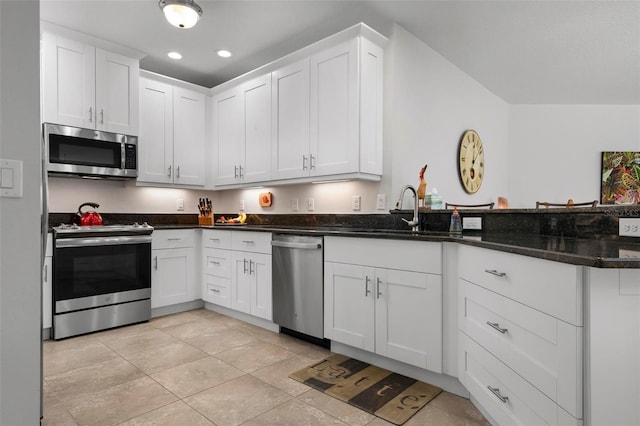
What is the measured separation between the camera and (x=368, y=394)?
202cm

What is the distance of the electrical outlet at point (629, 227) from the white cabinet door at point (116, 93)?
13.1ft

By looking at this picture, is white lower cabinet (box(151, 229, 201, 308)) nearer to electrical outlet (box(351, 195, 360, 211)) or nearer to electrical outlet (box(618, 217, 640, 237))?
electrical outlet (box(351, 195, 360, 211))

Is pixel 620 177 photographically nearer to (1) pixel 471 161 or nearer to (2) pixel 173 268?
(1) pixel 471 161

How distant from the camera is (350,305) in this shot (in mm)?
2479

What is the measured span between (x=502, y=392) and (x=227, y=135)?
3.56 metres

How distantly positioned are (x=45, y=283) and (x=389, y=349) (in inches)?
108

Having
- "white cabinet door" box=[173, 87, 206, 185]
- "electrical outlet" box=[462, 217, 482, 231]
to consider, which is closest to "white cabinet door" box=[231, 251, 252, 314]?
"white cabinet door" box=[173, 87, 206, 185]

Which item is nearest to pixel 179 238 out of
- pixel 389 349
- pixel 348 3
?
pixel 389 349

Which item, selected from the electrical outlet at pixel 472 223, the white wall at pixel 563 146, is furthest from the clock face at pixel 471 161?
the electrical outlet at pixel 472 223

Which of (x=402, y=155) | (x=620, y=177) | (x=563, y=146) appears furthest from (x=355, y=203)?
(x=620, y=177)

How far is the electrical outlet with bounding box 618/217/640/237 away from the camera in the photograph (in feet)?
5.44

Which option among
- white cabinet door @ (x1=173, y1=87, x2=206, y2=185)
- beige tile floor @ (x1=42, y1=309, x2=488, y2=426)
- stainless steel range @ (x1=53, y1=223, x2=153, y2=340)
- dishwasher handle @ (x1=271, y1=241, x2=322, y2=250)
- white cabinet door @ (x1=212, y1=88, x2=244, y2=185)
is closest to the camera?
beige tile floor @ (x1=42, y1=309, x2=488, y2=426)

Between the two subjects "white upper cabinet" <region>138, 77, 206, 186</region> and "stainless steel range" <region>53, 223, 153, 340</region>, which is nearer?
"stainless steel range" <region>53, 223, 153, 340</region>

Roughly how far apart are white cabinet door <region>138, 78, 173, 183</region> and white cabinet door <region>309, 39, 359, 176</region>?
6.00ft
